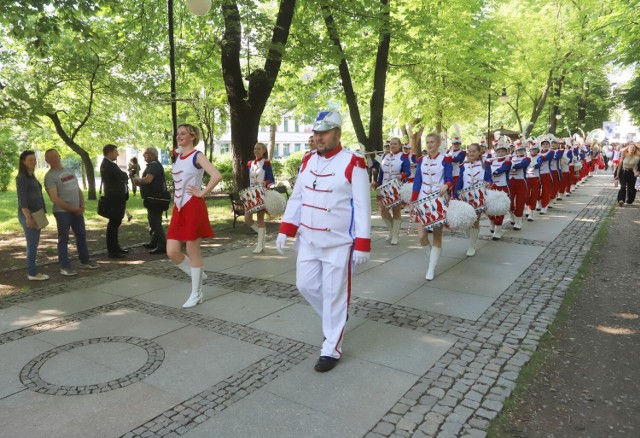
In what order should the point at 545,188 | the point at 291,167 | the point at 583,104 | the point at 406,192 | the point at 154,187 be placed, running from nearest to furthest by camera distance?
the point at 154,187 → the point at 406,192 → the point at 545,188 → the point at 291,167 → the point at 583,104

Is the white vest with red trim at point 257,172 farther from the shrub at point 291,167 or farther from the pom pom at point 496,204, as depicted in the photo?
the shrub at point 291,167

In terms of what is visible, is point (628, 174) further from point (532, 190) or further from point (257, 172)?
point (257, 172)

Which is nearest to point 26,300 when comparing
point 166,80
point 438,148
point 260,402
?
point 260,402

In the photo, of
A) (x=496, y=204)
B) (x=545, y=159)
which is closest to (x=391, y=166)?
(x=496, y=204)

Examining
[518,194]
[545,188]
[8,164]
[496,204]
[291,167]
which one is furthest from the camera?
[291,167]

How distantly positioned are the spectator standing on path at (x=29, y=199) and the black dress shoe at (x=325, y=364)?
208 inches

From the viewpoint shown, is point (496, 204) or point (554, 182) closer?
point (496, 204)

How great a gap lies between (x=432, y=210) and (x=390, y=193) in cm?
250

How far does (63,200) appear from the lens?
7.59 m

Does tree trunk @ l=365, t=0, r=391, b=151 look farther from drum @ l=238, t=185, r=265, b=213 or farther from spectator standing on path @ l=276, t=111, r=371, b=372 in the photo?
spectator standing on path @ l=276, t=111, r=371, b=372

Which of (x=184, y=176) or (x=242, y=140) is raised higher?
(x=242, y=140)

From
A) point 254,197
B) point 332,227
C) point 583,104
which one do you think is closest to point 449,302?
point 332,227

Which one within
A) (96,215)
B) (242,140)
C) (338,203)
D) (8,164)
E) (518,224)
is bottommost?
(96,215)

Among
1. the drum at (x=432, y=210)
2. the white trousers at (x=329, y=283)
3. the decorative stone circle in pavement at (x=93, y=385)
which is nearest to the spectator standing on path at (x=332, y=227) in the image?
the white trousers at (x=329, y=283)
